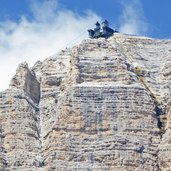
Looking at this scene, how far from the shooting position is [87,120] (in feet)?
625

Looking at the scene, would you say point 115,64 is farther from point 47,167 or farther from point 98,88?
point 47,167

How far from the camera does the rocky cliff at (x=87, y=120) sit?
186750mm

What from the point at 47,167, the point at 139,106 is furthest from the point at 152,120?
the point at 47,167

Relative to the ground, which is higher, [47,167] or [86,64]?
[86,64]

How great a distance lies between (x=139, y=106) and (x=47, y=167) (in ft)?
48.7

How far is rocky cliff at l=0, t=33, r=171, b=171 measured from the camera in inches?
7352

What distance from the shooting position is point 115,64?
7771 inches

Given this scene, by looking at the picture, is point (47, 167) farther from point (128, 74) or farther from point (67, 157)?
point (128, 74)

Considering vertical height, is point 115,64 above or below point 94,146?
above

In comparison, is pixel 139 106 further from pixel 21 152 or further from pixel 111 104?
pixel 21 152

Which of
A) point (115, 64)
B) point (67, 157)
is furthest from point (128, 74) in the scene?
point (67, 157)

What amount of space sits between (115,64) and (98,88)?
19.0ft

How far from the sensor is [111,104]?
192 metres

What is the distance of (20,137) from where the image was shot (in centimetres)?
19050
